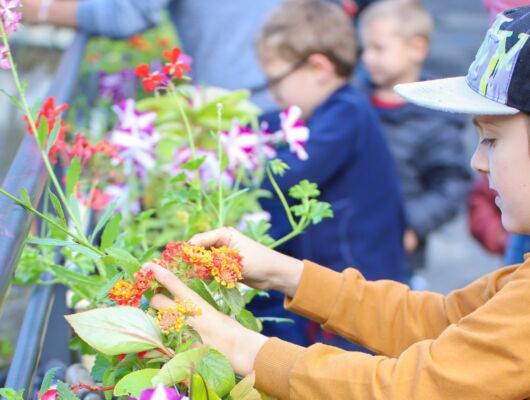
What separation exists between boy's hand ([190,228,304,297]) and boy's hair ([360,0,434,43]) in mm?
2413

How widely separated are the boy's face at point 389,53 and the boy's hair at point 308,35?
80 centimetres

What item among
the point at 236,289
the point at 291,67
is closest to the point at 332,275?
the point at 236,289

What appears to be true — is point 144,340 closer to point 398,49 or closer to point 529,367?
point 529,367

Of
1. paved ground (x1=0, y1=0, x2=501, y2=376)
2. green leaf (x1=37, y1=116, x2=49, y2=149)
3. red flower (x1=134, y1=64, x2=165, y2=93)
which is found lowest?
paved ground (x1=0, y1=0, x2=501, y2=376)

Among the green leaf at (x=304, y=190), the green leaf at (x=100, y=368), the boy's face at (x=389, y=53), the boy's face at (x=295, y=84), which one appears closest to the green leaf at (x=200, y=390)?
the green leaf at (x=100, y=368)

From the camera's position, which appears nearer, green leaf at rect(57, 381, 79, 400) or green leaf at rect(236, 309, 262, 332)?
green leaf at rect(57, 381, 79, 400)

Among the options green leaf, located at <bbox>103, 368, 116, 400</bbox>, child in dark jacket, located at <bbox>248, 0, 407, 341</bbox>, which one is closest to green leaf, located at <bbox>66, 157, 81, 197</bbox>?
green leaf, located at <bbox>103, 368, 116, 400</bbox>

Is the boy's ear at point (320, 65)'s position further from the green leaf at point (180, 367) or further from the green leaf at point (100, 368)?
the green leaf at point (180, 367)

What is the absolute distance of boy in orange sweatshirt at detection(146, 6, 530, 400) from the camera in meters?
1.38

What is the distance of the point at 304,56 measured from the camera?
123 inches

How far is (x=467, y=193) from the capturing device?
12.9 feet

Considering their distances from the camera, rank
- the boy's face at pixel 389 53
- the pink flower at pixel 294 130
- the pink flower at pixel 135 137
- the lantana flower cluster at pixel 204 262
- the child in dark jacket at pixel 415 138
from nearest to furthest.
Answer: the lantana flower cluster at pixel 204 262, the pink flower at pixel 294 130, the pink flower at pixel 135 137, the child in dark jacket at pixel 415 138, the boy's face at pixel 389 53

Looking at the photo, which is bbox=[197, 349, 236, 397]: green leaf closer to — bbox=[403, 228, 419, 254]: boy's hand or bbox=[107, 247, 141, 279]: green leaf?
bbox=[107, 247, 141, 279]: green leaf

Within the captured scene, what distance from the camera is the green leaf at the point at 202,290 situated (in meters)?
1.48
